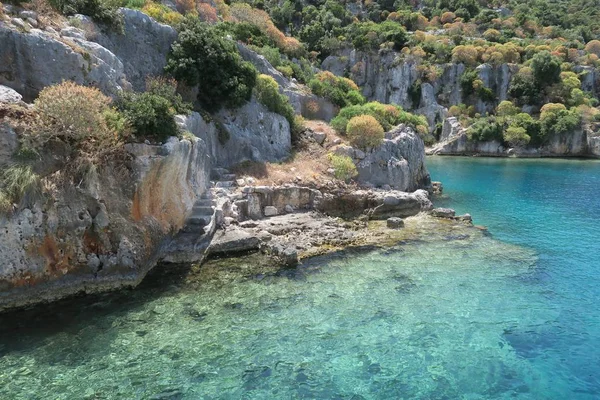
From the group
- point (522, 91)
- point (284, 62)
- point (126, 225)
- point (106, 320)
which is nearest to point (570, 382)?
point (106, 320)

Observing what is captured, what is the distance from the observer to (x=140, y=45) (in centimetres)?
2450

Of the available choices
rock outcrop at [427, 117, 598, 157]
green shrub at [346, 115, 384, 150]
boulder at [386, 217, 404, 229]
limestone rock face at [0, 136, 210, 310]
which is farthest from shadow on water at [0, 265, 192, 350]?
rock outcrop at [427, 117, 598, 157]

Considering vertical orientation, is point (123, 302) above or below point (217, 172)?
below

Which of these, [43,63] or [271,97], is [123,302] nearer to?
[43,63]

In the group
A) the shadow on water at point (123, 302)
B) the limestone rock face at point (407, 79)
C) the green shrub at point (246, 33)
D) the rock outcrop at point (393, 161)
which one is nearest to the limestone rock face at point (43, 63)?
the shadow on water at point (123, 302)

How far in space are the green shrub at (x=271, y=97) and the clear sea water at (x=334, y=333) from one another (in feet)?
51.8

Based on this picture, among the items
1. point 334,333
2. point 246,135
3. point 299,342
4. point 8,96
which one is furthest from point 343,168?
point 8,96

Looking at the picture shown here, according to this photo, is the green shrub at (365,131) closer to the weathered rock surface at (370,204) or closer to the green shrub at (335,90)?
the weathered rock surface at (370,204)

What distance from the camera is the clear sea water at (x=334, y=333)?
1002 centimetres

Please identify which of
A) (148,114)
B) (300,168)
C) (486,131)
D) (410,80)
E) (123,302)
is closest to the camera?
(123,302)

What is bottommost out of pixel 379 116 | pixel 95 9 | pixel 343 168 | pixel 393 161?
pixel 343 168

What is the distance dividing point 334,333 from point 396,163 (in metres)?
20.1

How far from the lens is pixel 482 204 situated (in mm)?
31844

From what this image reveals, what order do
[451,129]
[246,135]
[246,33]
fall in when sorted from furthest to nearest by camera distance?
[451,129] → [246,33] → [246,135]
